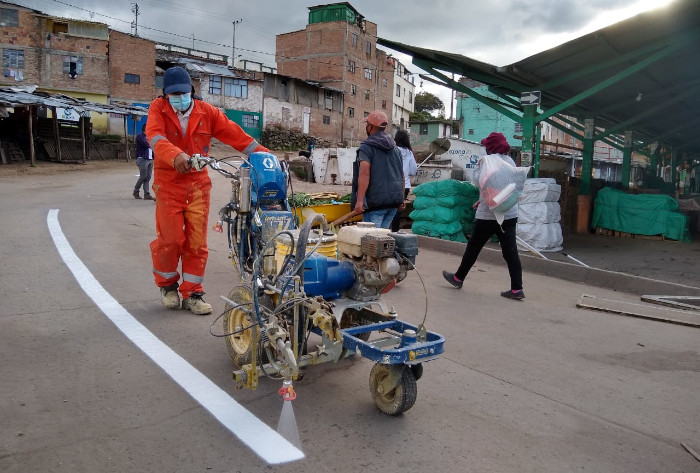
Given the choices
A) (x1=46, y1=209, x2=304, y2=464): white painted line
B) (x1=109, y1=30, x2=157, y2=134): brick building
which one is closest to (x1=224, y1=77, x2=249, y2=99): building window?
(x1=109, y1=30, x2=157, y2=134): brick building

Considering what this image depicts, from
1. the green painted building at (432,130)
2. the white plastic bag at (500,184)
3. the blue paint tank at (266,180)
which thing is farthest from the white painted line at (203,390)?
the green painted building at (432,130)

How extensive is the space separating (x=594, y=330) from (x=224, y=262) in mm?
4563

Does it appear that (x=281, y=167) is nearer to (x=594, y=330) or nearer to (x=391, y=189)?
(x=391, y=189)

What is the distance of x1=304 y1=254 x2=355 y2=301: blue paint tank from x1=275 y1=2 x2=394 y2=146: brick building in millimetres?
49970

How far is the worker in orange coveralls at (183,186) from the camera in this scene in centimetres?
441

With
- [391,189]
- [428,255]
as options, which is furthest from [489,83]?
[391,189]

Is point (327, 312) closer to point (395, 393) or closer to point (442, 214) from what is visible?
point (395, 393)

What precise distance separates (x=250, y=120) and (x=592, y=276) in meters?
40.7

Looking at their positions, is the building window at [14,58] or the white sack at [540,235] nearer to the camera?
the white sack at [540,235]

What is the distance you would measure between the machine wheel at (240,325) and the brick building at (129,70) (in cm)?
4131

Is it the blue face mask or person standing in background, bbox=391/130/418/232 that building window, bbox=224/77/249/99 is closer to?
person standing in background, bbox=391/130/418/232

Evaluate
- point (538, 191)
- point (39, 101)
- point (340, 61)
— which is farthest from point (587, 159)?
point (340, 61)

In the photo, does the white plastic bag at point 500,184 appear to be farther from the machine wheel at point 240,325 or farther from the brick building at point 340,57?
the brick building at point 340,57

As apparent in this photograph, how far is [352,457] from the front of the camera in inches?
97.5
